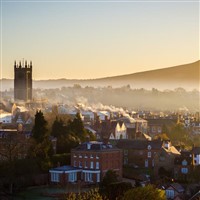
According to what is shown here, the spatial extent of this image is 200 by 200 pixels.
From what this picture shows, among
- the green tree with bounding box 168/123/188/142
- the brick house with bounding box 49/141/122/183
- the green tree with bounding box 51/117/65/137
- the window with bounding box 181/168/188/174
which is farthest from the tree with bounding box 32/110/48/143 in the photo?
the green tree with bounding box 168/123/188/142

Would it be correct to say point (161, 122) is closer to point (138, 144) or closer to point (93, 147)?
point (138, 144)

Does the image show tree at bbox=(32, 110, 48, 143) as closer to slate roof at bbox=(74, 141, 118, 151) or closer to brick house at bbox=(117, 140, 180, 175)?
slate roof at bbox=(74, 141, 118, 151)

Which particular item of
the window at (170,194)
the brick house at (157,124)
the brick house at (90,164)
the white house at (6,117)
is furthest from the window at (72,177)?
the white house at (6,117)

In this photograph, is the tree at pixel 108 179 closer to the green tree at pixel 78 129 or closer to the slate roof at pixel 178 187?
the slate roof at pixel 178 187

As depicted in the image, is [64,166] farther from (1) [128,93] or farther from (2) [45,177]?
(1) [128,93]

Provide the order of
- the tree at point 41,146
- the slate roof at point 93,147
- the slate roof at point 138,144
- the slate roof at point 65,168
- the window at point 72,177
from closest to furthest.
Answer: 1. the slate roof at point 65,168
2. the window at point 72,177
3. the tree at point 41,146
4. the slate roof at point 93,147
5. the slate roof at point 138,144

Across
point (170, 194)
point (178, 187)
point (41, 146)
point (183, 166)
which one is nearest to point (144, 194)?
point (170, 194)
